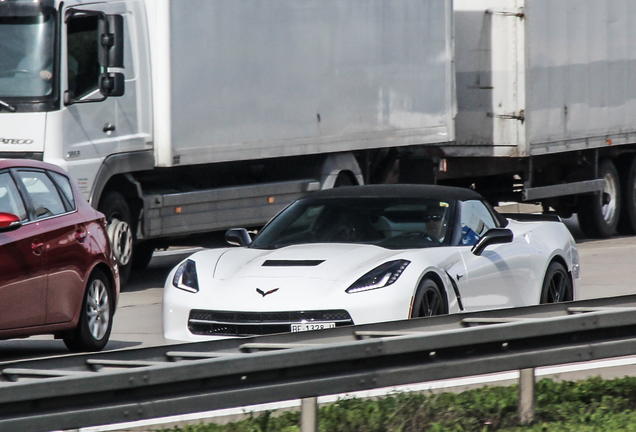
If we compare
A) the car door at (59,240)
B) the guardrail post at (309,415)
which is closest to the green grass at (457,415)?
the guardrail post at (309,415)

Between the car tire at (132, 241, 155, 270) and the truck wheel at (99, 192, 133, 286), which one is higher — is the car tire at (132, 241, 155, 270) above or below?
below

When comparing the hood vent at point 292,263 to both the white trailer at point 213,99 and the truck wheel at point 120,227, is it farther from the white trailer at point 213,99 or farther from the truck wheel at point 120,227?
the truck wheel at point 120,227

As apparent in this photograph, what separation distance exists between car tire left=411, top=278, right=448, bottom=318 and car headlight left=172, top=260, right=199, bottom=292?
1.41 meters

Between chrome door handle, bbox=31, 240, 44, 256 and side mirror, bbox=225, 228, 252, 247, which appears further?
side mirror, bbox=225, 228, 252, 247

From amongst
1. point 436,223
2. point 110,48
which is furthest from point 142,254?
point 436,223

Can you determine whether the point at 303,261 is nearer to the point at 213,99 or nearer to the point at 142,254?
the point at 213,99

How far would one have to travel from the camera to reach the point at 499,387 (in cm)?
656

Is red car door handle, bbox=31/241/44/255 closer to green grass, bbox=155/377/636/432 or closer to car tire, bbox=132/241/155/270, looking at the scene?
green grass, bbox=155/377/636/432

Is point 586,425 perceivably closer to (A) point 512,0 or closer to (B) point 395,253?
(B) point 395,253

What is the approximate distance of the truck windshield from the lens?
11969 mm

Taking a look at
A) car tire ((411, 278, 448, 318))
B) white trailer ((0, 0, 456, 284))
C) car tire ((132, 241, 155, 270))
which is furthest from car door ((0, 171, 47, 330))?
car tire ((132, 241, 155, 270))

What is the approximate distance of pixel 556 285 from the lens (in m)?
9.61

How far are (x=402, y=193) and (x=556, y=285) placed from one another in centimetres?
153

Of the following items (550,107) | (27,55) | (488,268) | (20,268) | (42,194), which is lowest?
(488,268)
